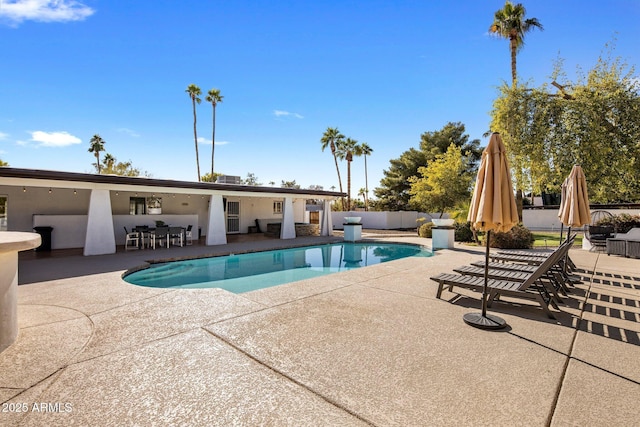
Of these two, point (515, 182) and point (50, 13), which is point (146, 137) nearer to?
point (50, 13)

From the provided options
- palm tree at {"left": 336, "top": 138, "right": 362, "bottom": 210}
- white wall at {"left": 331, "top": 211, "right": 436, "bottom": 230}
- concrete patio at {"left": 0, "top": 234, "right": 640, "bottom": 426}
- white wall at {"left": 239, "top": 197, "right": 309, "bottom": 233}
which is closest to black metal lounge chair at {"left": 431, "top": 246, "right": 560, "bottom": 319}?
concrete patio at {"left": 0, "top": 234, "right": 640, "bottom": 426}

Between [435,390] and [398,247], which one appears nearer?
[435,390]

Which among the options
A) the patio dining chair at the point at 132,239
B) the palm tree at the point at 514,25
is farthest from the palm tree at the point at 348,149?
the patio dining chair at the point at 132,239

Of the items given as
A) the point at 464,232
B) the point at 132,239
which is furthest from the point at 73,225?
the point at 464,232

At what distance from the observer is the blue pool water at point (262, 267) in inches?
361

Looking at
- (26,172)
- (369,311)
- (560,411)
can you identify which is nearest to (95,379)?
(369,311)

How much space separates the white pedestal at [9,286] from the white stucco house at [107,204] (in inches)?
337

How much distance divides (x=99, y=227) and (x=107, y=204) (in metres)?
0.95

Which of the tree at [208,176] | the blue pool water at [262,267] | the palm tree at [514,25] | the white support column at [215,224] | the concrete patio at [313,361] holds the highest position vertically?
the palm tree at [514,25]

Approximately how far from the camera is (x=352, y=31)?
48.2 feet

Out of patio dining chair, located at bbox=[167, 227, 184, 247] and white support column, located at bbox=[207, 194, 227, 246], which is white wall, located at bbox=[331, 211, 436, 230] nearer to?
→ white support column, located at bbox=[207, 194, 227, 246]

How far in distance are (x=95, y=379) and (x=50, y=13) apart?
14.9 m

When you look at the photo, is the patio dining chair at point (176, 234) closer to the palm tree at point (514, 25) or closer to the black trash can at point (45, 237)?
the black trash can at point (45, 237)

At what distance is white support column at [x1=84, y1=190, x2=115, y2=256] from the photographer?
1195cm
